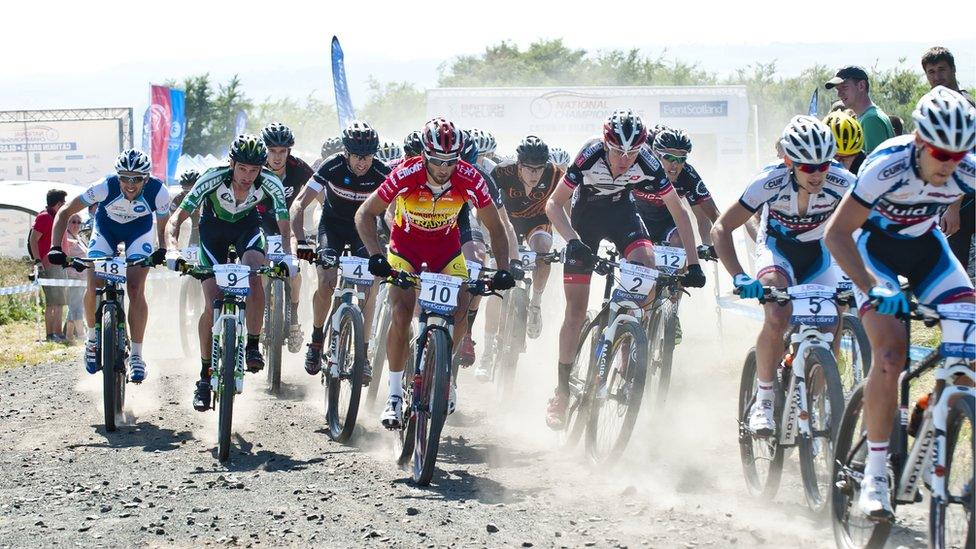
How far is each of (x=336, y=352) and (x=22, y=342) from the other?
9676 mm

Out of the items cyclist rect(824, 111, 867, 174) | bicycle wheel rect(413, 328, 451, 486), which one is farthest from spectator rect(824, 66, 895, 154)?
bicycle wheel rect(413, 328, 451, 486)

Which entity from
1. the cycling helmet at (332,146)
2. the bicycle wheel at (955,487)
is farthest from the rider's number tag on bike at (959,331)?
the cycling helmet at (332,146)

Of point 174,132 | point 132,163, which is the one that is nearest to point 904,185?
point 132,163

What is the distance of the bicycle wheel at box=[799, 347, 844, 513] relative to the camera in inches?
263

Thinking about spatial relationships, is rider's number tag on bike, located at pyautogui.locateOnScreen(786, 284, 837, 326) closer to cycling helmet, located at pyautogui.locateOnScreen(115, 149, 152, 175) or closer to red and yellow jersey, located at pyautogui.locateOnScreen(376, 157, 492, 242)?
red and yellow jersey, located at pyautogui.locateOnScreen(376, 157, 492, 242)

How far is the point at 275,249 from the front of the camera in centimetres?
1048

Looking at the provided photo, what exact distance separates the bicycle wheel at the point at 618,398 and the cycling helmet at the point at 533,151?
11.5 ft

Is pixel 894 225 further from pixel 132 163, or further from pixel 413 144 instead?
pixel 132 163

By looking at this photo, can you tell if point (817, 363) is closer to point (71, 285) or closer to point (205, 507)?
point (205, 507)

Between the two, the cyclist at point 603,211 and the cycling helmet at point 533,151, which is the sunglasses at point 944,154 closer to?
the cyclist at point 603,211

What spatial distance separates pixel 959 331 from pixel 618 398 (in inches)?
131

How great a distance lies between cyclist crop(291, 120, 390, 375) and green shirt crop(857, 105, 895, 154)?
4.18 metres

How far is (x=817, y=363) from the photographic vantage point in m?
6.67

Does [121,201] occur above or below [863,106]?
below
